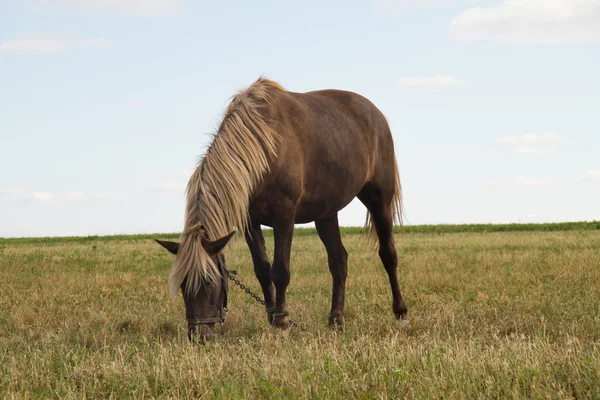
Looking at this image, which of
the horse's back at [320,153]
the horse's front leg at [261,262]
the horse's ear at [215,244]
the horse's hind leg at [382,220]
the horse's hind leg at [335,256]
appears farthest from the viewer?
the horse's hind leg at [382,220]

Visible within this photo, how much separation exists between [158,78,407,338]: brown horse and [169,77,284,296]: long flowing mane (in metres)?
Result: 0.01

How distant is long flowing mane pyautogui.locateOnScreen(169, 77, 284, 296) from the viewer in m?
5.53

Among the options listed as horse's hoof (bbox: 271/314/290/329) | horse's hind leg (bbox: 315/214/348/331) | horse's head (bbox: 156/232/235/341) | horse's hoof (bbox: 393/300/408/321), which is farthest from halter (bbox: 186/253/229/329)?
horse's hoof (bbox: 393/300/408/321)

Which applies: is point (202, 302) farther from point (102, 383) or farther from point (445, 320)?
point (445, 320)

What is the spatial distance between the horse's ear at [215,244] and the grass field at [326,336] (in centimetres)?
82

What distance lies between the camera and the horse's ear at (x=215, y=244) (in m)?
5.51

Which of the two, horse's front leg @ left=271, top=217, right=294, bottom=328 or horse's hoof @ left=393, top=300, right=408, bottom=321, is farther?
horse's hoof @ left=393, top=300, right=408, bottom=321

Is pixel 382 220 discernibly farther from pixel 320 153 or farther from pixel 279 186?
pixel 279 186

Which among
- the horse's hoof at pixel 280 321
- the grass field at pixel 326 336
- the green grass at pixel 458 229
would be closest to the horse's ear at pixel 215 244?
the grass field at pixel 326 336

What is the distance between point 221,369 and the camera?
476 cm

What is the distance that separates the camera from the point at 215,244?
555 cm

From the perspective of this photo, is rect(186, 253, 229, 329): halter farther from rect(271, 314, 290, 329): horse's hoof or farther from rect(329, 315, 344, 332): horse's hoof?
rect(329, 315, 344, 332): horse's hoof

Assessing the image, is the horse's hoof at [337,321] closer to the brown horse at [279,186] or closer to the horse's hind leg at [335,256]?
the brown horse at [279,186]

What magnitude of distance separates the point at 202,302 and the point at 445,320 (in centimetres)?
314
